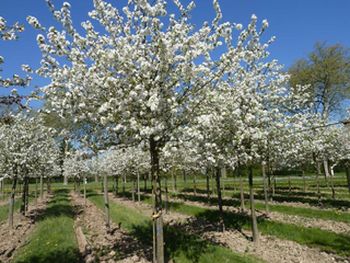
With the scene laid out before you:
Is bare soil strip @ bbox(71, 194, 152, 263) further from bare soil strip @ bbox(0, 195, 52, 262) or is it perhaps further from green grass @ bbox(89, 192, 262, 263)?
bare soil strip @ bbox(0, 195, 52, 262)

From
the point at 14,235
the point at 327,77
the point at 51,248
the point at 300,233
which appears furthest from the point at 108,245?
the point at 327,77

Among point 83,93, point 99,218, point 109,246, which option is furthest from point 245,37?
point 99,218

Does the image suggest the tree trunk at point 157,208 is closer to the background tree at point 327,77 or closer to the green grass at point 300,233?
the green grass at point 300,233

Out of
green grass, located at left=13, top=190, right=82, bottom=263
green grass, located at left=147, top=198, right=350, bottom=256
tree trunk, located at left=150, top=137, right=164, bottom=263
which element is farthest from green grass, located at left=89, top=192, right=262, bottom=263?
green grass, located at left=147, top=198, right=350, bottom=256

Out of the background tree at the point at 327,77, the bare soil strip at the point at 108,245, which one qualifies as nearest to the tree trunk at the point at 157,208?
the bare soil strip at the point at 108,245

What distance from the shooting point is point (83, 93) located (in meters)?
7.50

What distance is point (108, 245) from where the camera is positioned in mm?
13492

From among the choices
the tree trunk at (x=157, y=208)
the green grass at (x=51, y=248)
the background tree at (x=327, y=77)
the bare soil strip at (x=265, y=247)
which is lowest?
the bare soil strip at (x=265, y=247)

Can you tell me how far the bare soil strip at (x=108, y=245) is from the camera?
11492 mm

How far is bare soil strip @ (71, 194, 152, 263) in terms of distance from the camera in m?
11.5

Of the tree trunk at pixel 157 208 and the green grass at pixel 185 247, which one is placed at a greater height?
the tree trunk at pixel 157 208

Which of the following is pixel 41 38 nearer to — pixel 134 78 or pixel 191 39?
pixel 134 78

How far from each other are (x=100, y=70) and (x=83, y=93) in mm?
647

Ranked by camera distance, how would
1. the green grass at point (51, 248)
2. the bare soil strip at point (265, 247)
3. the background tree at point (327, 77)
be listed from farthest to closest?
1. the background tree at point (327, 77)
2. the green grass at point (51, 248)
3. the bare soil strip at point (265, 247)
